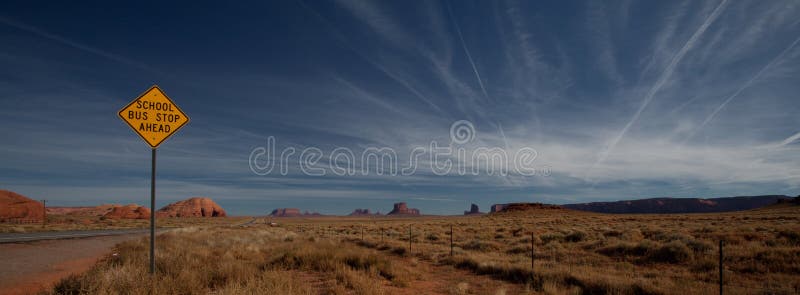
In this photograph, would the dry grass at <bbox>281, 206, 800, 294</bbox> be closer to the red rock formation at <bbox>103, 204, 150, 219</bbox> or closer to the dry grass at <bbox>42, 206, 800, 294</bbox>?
the dry grass at <bbox>42, 206, 800, 294</bbox>

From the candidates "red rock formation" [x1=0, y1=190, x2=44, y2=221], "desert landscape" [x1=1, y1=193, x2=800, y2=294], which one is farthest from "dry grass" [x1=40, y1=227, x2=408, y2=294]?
"red rock formation" [x1=0, y1=190, x2=44, y2=221]

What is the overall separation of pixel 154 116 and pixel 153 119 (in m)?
0.07

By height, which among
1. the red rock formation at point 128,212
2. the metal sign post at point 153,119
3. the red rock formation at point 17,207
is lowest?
the red rock formation at point 128,212

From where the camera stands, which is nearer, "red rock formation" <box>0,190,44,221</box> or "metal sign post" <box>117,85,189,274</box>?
"metal sign post" <box>117,85,189,274</box>

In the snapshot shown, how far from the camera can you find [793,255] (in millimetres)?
13500

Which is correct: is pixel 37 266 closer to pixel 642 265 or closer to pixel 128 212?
pixel 642 265

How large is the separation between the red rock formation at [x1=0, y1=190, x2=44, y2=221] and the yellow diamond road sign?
90111 millimetres

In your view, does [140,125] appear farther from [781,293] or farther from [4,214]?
[4,214]

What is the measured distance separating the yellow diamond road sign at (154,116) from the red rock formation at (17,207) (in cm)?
9011

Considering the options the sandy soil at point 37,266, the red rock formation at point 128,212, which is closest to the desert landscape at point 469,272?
the sandy soil at point 37,266

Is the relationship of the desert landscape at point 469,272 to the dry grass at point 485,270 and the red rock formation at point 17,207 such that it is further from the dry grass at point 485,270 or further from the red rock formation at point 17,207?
the red rock formation at point 17,207

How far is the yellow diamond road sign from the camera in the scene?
7496mm

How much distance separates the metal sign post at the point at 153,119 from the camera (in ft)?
24.5

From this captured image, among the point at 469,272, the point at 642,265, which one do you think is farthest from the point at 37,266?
the point at 642,265
